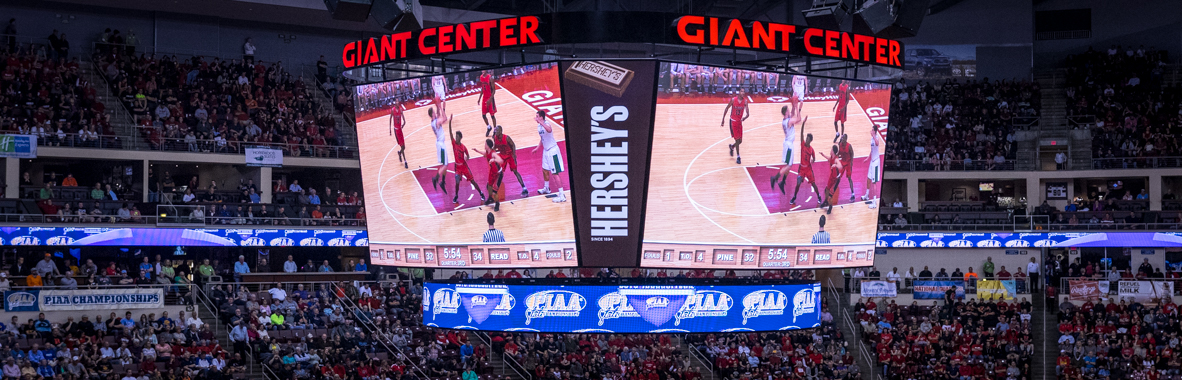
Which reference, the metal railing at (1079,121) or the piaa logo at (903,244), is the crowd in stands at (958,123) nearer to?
the metal railing at (1079,121)

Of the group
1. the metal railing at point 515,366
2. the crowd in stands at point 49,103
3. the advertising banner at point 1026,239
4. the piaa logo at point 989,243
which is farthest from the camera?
the piaa logo at point 989,243

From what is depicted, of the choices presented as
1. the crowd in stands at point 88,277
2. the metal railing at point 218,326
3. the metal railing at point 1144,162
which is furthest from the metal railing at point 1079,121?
the crowd in stands at point 88,277

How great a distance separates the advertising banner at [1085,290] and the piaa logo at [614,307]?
1727 cm

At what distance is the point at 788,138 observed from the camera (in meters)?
21.0

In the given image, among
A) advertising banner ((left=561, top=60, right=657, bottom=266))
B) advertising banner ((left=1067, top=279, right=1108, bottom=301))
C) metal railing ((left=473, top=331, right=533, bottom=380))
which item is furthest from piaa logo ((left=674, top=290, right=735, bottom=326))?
advertising banner ((left=1067, top=279, right=1108, bottom=301))

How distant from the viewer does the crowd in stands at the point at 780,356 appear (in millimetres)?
29422

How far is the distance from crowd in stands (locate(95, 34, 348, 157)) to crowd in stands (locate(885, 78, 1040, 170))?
19.3 metres

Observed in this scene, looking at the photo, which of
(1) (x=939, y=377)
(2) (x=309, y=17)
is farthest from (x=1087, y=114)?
(2) (x=309, y=17)

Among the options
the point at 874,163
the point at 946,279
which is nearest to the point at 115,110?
the point at 874,163

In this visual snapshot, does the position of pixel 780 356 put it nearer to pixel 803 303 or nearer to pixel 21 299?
pixel 803 303

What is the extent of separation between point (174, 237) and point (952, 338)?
67.8 ft

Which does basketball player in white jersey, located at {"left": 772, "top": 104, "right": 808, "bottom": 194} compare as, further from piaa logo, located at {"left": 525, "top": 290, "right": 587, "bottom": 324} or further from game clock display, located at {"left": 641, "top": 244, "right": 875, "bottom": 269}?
piaa logo, located at {"left": 525, "top": 290, "right": 587, "bottom": 324}

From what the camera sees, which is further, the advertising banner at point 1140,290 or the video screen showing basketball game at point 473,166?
the advertising banner at point 1140,290

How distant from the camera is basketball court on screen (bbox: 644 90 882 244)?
20344mm
